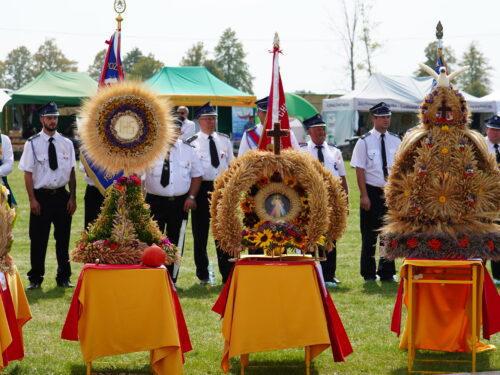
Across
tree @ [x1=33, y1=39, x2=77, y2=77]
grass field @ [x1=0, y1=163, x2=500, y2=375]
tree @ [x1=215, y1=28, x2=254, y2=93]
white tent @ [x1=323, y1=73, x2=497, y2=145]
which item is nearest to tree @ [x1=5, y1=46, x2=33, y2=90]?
tree @ [x1=33, y1=39, x2=77, y2=77]

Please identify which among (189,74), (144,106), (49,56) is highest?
(49,56)

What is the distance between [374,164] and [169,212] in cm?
264

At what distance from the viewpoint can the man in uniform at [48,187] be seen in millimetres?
9508

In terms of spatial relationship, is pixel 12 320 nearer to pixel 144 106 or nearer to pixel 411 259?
pixel 144 106

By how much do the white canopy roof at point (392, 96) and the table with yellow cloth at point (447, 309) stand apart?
26.5 meters

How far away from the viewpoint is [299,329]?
237 inches

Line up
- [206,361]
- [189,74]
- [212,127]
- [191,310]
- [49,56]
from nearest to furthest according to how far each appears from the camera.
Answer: [206,361] < [191,310] < [212,127] < [189,74] < [49,56]

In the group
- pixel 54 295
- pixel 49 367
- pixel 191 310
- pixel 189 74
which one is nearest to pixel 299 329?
pixel 49 367

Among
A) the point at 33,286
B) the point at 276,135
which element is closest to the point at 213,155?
the point at 33,286

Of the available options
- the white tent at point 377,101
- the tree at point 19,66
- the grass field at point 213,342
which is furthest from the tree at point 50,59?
the grass field at point 213,342

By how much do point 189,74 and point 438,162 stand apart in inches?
897

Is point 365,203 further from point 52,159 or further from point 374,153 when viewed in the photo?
point 52,159

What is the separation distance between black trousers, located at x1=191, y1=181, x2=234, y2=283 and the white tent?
76.4 feet

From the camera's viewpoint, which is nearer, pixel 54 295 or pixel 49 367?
pixel 49 367
